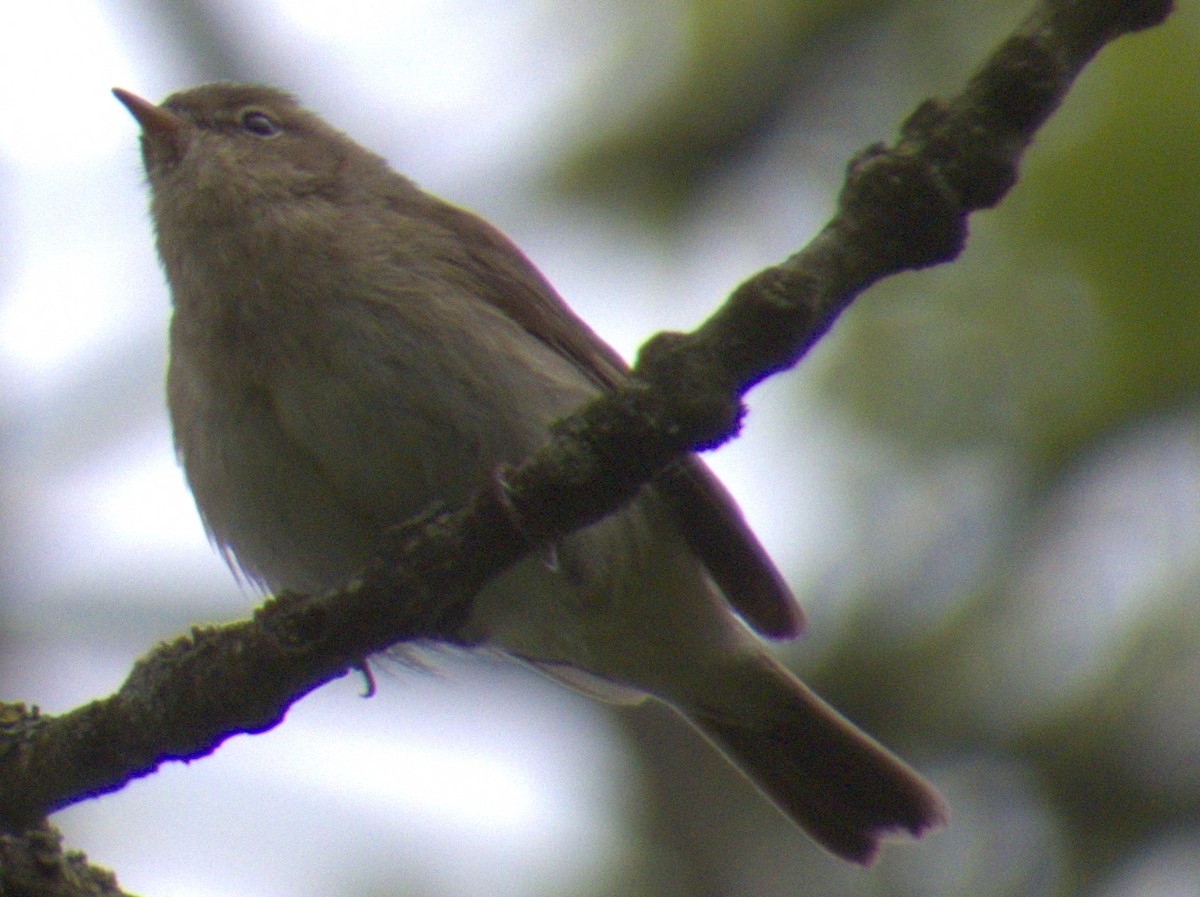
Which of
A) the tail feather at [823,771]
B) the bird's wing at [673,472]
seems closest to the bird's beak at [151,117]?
the bird's wing at [673,472]

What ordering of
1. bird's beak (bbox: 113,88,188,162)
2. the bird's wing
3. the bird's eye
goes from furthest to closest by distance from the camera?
the bird's eye → bird's beak (bbox: 113,88,188,162) → the bird's wing

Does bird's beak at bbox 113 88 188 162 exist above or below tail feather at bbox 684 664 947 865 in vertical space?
above

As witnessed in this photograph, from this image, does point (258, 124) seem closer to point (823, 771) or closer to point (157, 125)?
point (157, 125)

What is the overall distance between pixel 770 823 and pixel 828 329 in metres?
3.12

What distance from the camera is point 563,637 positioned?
522 cm

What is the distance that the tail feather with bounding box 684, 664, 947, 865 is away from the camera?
17.7ft

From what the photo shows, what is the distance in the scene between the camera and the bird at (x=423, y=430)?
4.54 metres

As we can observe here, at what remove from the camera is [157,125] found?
581 centimetres

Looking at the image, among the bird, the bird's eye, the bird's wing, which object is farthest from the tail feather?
the bird's eye

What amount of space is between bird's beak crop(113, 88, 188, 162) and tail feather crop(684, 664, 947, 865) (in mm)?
2864

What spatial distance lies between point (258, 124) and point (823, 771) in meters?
3.30

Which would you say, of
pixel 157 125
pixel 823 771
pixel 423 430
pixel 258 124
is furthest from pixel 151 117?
pixel 823 771

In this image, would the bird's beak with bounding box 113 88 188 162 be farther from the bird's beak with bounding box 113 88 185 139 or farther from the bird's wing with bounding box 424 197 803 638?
the bird's wing with bounding box 424 197 803 638

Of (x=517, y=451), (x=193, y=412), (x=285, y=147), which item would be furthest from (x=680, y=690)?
(x=285, y=147)
